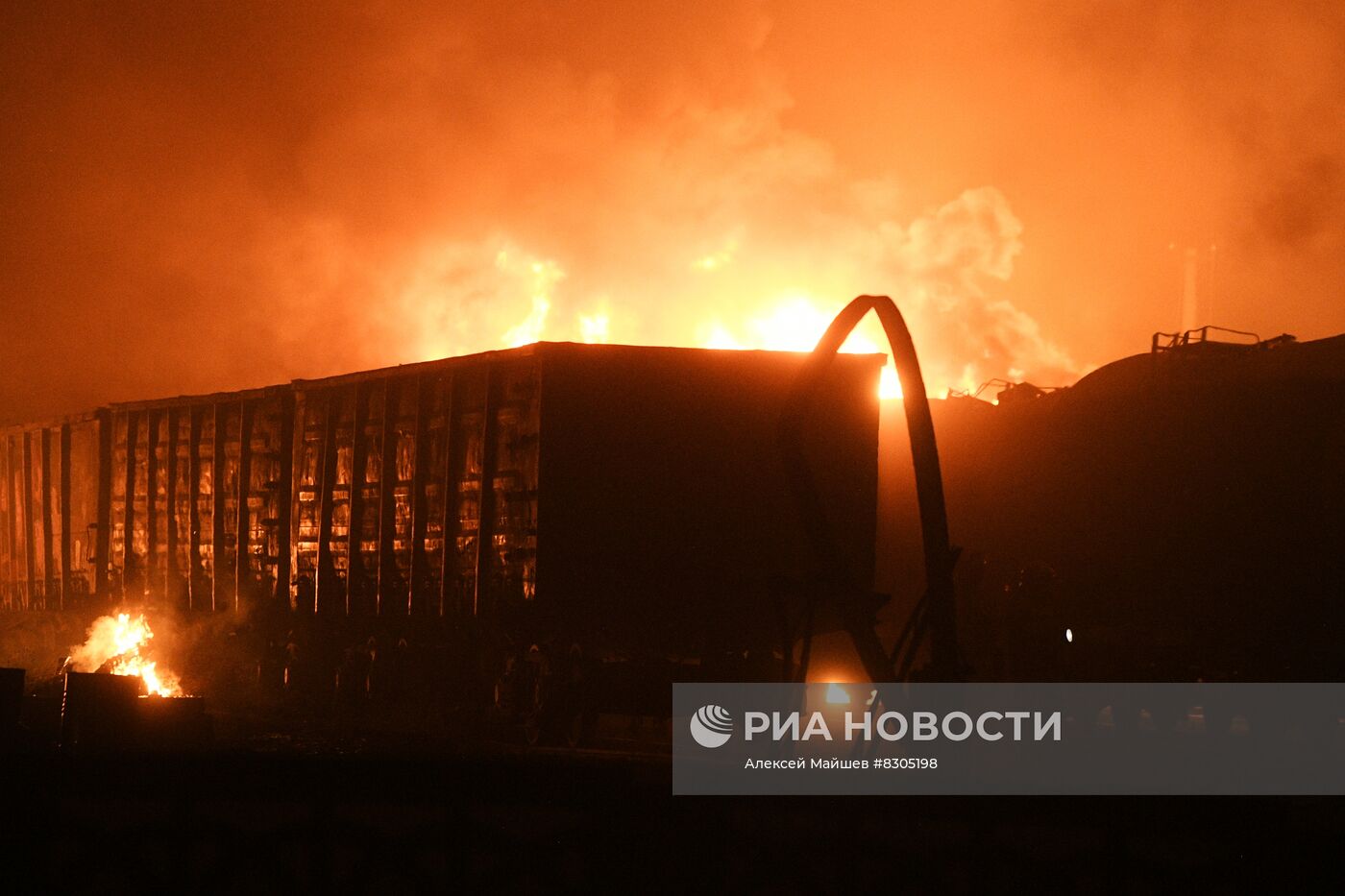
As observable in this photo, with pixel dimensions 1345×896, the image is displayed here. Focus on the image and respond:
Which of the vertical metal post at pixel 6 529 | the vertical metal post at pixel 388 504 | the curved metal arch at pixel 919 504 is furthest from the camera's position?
the vertical metal post at pixel 6 529

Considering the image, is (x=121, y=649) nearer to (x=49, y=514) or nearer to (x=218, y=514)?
(x=218, y=514)

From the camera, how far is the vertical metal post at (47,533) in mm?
19125

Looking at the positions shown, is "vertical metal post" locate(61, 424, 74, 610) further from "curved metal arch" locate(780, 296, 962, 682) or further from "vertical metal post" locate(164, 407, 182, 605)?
"curved metal arch" locate(780, 296, 962, 682)

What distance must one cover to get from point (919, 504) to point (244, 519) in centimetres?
1004

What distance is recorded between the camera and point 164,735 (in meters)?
9.47

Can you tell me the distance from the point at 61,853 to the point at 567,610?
7.56 metres

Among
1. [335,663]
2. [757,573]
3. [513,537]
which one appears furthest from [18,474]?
[757,573]

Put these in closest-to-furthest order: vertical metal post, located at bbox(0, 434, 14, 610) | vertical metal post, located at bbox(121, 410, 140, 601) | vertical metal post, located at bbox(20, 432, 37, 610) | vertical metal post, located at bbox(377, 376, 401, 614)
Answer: vertical metal post, located at bbox(377, 376, 401, 614) → vertical metal post, located at bbox(121, 410, 140, 601) → vertical metal post, located at bbox(20, 432, 37, 610) → vertical metal post, located at bbox(0, 434, 14, 610)

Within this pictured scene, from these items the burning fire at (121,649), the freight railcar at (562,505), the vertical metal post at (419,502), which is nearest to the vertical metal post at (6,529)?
the burning fire at (121,649)

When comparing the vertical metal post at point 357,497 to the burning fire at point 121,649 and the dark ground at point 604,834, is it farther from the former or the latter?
the dark ground at point 604,834

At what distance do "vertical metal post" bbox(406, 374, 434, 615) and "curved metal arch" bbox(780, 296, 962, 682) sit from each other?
5711mm

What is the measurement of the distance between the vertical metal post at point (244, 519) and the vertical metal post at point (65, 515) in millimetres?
4553

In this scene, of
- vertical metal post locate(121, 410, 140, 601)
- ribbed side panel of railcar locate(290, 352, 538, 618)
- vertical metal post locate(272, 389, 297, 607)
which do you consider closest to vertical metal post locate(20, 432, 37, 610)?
vertical metal post locate(121, 410, 140, 601)

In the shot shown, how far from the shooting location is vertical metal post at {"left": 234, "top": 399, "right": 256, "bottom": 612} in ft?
51.3
